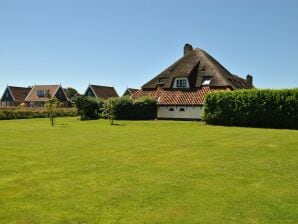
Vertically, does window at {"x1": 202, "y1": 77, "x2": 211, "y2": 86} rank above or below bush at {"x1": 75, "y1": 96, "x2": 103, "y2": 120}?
above

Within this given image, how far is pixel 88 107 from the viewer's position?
50.1m

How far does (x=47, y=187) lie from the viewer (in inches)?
450

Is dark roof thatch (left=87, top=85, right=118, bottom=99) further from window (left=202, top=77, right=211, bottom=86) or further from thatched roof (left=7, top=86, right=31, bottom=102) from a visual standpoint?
window (left=202, top=77, right=211, bottom=86)

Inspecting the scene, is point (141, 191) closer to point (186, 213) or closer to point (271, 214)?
point (186, 213)

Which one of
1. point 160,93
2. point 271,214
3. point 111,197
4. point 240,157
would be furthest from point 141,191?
point 160,93

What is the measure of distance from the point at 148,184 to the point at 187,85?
1561 inches

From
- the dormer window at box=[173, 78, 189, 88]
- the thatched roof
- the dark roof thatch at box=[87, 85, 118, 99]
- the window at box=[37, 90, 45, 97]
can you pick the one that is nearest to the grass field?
the dormer window at box=[173, 78, 189, 88]

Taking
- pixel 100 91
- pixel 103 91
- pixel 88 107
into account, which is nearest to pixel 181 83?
pixel 88 107

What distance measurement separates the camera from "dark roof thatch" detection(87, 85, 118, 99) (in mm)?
84000

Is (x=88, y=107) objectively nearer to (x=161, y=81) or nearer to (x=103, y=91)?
(x=161, y=81)

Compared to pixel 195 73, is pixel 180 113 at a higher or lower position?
lower

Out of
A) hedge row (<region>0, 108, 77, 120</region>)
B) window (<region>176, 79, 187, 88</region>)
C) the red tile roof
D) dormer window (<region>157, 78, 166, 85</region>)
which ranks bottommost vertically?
hedge row (<region>0, 108, 77, 120</region>)

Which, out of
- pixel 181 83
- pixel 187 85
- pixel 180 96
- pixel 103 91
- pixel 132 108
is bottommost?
pixel 132 108

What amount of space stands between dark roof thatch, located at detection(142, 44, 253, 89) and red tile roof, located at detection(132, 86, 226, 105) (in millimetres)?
902
